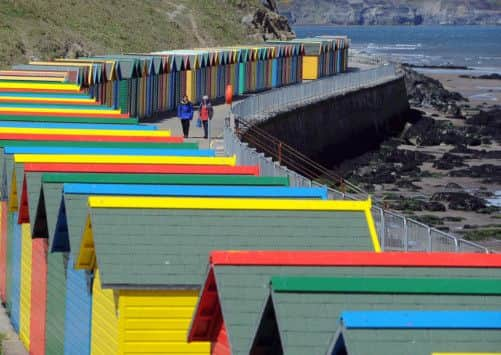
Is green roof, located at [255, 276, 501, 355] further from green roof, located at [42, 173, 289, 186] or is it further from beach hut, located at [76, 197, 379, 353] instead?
green roof, located at [42, 173, 289, 186]

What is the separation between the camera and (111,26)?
79.2 meters

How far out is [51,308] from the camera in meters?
17.7

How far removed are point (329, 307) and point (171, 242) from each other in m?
4.14

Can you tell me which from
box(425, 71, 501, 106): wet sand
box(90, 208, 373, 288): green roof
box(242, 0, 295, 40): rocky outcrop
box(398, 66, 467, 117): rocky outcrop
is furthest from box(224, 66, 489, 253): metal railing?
box(425, 71, 501, 106): wet sand

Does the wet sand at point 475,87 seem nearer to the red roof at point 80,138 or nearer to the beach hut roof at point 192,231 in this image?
the red roof at point 80,138

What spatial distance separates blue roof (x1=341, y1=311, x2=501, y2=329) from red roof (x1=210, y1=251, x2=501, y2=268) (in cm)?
186

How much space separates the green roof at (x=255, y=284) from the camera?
34.6ft

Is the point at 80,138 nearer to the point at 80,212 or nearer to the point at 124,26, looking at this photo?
the point at 80,212

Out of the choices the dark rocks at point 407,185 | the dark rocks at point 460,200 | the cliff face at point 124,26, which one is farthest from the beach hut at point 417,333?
the cliff face at point 124,26

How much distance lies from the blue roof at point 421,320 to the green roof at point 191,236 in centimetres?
448

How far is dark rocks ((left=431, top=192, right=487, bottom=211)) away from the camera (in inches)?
1790

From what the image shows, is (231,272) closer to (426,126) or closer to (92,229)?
(92,229)

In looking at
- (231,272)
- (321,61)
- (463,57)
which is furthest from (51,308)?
(463,57)

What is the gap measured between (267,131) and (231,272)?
34153mm
